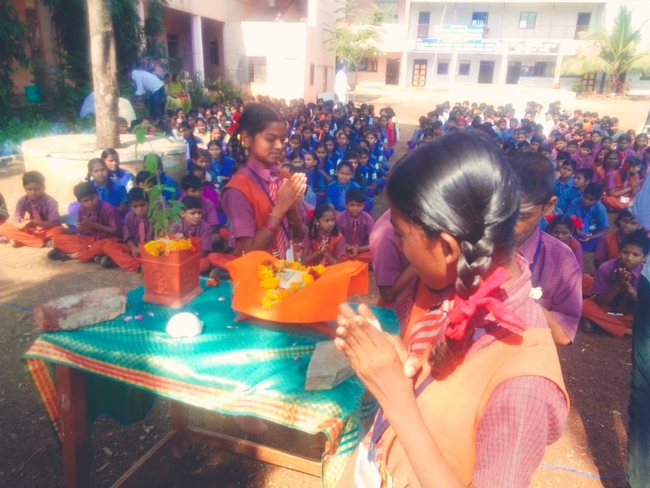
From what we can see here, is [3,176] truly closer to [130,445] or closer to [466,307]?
[130,445]

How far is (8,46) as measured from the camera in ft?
31.5

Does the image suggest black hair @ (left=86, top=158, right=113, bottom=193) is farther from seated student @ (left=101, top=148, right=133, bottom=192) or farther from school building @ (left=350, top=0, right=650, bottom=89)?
school building @ (left=350, top=0, right=650, bottom=89)

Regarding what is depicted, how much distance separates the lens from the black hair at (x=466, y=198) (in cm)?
89

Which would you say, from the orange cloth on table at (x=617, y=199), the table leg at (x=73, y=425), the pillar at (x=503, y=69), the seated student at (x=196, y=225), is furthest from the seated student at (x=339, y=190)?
the pillar at (x=503, y=69)

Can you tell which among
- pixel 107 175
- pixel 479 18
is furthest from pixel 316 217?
pixel 479 18

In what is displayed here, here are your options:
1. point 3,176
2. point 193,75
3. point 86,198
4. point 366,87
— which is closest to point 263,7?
point 193,75

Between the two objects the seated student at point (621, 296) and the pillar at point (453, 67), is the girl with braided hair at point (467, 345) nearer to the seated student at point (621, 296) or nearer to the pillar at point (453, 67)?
the seated student at point (621, 296)

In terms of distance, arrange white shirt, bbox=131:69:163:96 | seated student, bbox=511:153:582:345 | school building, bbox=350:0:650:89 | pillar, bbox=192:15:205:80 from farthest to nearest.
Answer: school building, bbox=350:0:650:89, pillar, bbox=192:15:205:80, white shirt, bbox=131:69:163:96, seated student, bbox=511:153:582:345

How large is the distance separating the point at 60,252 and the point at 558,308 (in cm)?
483

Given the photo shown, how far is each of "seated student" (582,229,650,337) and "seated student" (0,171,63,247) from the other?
5.46m

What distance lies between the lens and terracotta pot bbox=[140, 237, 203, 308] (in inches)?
76.0

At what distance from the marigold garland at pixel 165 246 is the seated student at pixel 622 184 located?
736 centimetres

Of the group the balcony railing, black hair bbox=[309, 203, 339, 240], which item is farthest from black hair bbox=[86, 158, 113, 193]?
the balcony railing

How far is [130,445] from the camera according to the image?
2510 millimetres
